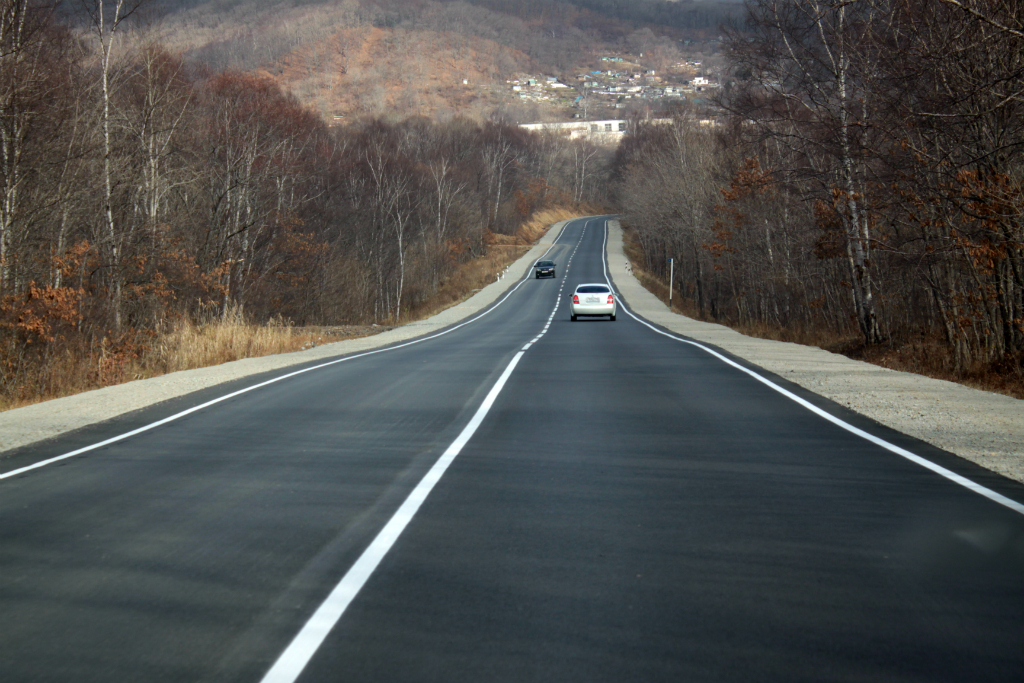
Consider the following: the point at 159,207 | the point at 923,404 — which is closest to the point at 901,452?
the point at 923,404

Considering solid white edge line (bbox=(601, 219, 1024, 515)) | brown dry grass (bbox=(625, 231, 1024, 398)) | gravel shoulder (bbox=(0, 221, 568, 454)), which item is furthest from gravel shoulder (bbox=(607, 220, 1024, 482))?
gravel shoulder (bbox=(0, 221, 568, 454))

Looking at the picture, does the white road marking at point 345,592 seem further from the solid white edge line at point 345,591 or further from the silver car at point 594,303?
the silver car at point 594,303

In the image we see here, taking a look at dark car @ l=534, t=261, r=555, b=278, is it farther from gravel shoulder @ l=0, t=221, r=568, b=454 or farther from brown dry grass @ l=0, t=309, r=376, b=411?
gravel shoulder @ l=0, t=221, r=568, b=454

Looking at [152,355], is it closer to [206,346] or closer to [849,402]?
[206,346]

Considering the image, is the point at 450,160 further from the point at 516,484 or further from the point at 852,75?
the point at 516,484

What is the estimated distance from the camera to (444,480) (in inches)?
277

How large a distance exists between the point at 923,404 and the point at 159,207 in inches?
1138

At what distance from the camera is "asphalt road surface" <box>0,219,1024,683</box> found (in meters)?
3.68

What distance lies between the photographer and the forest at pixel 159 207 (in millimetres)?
18516

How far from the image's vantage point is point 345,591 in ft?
14.7

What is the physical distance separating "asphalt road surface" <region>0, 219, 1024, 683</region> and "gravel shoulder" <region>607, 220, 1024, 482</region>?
504 millimetres

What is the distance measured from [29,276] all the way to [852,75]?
21.1 meters

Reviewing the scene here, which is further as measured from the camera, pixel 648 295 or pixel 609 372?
pixel 648 295

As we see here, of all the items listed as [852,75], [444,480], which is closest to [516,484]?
[444,480]
